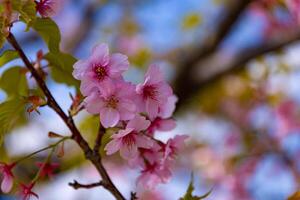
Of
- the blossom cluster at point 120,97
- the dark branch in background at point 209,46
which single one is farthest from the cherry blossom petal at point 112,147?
the dark branch in background at point 209,46

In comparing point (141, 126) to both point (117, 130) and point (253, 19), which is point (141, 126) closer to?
point (117, 130)

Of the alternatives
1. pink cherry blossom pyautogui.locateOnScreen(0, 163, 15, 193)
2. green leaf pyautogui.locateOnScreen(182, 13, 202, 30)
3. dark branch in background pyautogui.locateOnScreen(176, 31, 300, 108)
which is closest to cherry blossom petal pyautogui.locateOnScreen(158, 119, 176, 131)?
pink cherry blossom pyautogui.locateOnScreen(0, 163, 15, 193)

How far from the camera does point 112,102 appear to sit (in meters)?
0.87

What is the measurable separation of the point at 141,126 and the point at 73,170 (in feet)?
6.60

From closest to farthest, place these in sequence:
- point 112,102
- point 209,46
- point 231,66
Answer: point 112,102, point 231,66, point 209,46

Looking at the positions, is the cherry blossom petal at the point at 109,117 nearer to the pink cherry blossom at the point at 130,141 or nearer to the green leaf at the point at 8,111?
the pink cherry blossom at the point at 130,141

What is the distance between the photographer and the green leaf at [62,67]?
3.36ft

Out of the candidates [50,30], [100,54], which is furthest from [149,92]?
[50,30]

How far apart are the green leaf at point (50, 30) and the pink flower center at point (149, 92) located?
0.19 m

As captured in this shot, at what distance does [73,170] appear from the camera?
9.32 feet

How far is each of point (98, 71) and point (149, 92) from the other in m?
0.09

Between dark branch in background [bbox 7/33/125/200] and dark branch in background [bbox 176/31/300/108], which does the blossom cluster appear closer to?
dark branch in background [bbox 7/33/125/200]

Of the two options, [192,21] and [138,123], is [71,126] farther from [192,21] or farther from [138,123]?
[192,21]

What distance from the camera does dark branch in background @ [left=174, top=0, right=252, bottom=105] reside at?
283 cm
